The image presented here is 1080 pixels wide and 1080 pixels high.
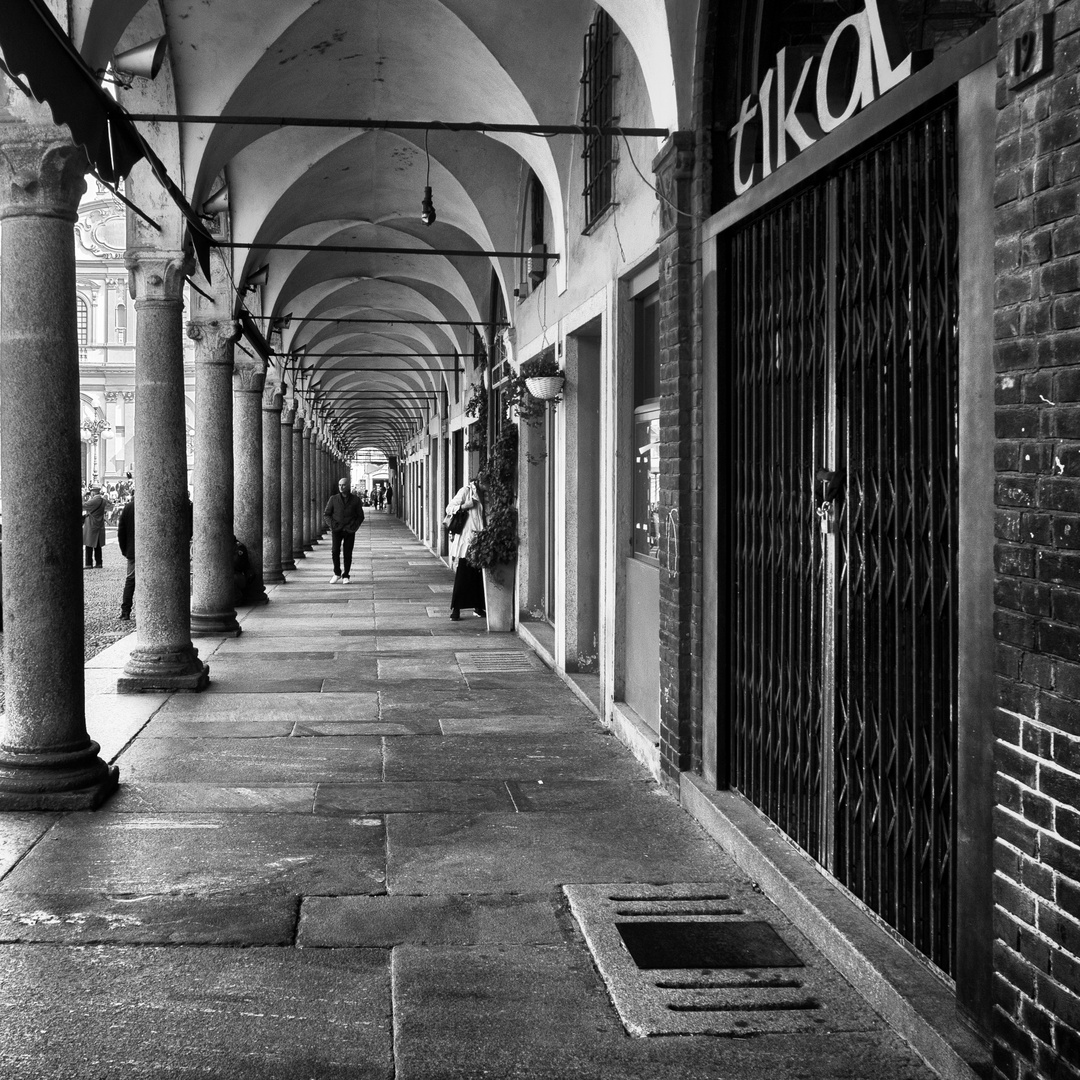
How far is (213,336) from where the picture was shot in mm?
12719

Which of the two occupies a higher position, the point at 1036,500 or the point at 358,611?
the point at 1036,500

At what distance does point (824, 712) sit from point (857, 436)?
0.99 metres

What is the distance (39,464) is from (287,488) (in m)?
17.3

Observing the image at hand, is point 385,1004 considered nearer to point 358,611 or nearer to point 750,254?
point 750,254

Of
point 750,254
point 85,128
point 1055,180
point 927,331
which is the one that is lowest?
point 927,331

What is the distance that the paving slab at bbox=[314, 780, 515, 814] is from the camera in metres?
5.77

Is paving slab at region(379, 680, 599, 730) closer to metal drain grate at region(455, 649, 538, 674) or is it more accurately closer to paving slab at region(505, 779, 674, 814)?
metal drain grate at region(455, 649, 538, 674)

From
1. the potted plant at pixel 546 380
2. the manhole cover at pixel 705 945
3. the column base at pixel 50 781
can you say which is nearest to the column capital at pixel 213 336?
the potted plant at pixel 546 380

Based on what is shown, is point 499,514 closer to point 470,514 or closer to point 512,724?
point 470,514

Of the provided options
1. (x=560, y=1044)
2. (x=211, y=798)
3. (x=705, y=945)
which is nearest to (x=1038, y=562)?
(x=560, y=1044)

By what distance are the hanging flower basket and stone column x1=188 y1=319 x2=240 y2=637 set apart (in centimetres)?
409

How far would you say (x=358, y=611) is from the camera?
48.9 ft

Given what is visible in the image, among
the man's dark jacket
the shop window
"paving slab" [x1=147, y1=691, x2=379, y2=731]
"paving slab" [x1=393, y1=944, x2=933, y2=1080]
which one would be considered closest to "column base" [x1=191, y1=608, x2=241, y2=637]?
"paving slab" [x1=147, y1=691, x2=379, y2=731]

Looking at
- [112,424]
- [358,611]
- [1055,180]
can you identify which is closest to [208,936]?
[1055,180]
